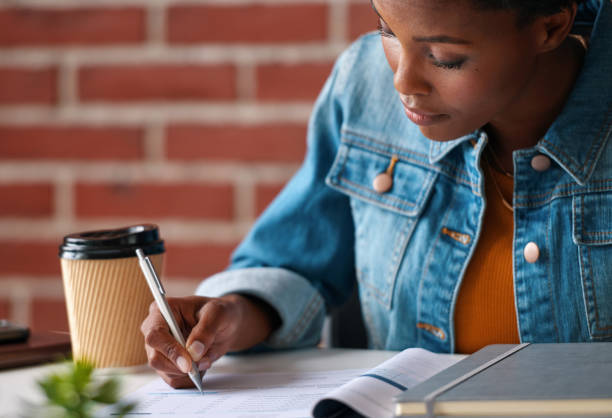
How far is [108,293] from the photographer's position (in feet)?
2.42

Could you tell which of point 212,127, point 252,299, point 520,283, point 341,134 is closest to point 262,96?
point 212,127

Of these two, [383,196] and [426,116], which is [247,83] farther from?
[426,116]

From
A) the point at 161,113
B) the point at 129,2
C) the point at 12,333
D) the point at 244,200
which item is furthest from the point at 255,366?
the point at 129,2

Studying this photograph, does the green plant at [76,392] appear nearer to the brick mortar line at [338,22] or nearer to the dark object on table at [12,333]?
the dark object on table at [12,333]

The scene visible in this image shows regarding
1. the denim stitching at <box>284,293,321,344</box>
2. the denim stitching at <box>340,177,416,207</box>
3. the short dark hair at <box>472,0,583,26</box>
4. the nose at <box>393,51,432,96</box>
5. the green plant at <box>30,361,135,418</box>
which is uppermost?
the short dark hair at <box>472,0,583,26</box>

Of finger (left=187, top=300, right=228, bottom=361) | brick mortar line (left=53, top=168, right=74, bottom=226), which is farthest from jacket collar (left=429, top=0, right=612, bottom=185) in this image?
brick mortar line (left=53, top=168, right=74, bottom=226)

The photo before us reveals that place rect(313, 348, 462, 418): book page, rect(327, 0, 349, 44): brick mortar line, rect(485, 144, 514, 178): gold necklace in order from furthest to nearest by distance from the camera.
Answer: rect(327, 0, 349, 44): brick mortar line, rect(485, 144, 514, 178): gold necklace, rect(313, 348, 462, 418): book page

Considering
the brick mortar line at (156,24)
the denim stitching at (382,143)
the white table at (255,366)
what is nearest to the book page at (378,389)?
the white table at (255,366)

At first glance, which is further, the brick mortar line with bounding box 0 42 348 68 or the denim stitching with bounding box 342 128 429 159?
the brick mortar line with bounding box 0 42 348 68

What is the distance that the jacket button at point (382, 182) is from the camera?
93cm

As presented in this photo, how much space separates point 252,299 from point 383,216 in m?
0.19

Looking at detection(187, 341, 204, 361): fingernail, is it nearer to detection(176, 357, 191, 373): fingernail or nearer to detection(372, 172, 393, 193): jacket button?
detection(176, 357, 191, 373): fingernail

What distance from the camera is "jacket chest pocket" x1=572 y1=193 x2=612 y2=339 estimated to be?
799 millimetres

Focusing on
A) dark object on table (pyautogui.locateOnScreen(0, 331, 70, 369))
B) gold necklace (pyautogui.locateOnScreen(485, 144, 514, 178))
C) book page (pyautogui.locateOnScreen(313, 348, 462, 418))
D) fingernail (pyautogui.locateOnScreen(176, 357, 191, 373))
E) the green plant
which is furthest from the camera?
gold necklace (pyautogui.locateOnScreen(485, 144, 514, 178))
